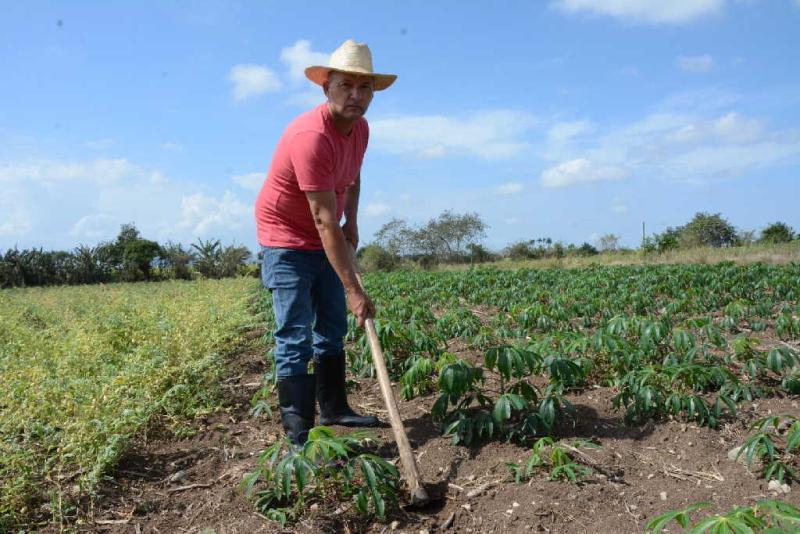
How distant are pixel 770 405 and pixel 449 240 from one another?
36316 mm

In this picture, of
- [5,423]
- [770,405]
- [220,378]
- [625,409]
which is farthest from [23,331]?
[770,405]

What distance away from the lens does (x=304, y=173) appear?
2.67 meters

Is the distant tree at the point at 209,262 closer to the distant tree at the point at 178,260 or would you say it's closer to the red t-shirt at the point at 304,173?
the distant tree at the point at 178,260

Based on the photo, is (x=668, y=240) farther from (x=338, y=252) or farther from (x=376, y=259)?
(x=338, y=252)

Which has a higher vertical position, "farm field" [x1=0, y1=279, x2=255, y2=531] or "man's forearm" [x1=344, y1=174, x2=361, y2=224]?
"man's forearm" [x1=344, y1=174, x2=361, y2=224]

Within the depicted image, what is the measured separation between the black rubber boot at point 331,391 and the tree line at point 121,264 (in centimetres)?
2384

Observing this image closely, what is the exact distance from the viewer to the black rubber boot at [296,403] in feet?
9.57

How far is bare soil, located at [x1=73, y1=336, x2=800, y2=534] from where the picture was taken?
2.26 meters

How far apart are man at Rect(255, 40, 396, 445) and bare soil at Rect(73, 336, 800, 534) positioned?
429 millimetres

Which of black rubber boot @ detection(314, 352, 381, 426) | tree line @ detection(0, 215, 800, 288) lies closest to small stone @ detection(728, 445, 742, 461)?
black rubber boot @ detection(314, 352, 381, 426)

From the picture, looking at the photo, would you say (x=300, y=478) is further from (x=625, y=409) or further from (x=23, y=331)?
(x=23, y=331)

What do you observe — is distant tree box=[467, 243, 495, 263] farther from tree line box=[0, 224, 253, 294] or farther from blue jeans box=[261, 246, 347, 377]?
blue jeans box=[261, 246, 347, 377]

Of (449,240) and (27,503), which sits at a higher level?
(449,240)

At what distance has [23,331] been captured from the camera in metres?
6.63
